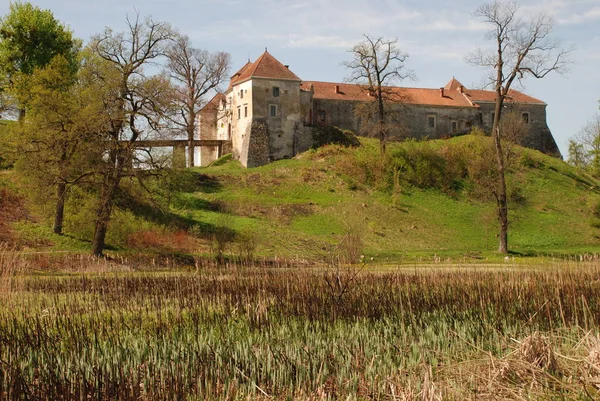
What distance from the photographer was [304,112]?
6812 centimetres

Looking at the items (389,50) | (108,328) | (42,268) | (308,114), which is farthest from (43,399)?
(308,114)

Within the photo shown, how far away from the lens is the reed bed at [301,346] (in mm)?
9406

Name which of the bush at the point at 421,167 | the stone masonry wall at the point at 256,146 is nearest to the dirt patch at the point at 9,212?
the stone masonry wall at the point at 256,146

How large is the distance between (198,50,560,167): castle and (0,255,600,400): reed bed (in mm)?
45481

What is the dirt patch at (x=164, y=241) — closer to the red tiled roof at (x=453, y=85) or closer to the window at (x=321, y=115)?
the window at (x=321, y=115)

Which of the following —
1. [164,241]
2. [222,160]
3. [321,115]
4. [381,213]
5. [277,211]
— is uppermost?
[321,115]

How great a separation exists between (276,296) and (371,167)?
41795 millimetres

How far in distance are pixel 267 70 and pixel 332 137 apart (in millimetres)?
8581

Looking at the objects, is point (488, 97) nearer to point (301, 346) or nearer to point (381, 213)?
point (381, 213)

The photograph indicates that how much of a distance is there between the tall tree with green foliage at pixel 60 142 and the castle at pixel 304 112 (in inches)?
1062

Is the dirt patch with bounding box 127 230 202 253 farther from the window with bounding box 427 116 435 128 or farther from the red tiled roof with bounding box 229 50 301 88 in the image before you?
the window with bounding box 427 116 435 128

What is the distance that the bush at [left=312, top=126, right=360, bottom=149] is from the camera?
65.9 m

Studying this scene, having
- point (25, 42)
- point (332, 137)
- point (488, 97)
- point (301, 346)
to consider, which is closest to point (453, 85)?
point (488, 97)

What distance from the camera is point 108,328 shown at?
14.5 meters
